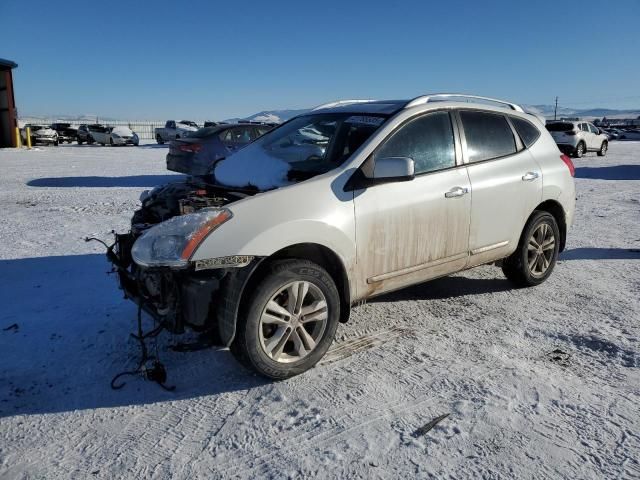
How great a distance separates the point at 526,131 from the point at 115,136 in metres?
33.2

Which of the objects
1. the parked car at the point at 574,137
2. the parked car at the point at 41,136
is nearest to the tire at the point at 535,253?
the parked car at the point at 574,137

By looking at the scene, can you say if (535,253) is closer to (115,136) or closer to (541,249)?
(541,249)

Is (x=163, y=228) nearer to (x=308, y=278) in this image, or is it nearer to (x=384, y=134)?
(x=308, y=278)

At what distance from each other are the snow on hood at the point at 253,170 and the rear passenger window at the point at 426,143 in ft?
2.58

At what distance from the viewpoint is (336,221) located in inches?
131

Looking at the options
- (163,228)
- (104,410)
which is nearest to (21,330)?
(104,410)

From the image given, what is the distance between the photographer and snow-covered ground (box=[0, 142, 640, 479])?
2.48 meters

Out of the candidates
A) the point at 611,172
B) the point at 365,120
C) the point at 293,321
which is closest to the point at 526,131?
the point at 365,120

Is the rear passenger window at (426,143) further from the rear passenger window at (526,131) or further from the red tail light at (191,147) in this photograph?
the red tail light at (191,147)

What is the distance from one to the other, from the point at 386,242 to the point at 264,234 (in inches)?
38.3

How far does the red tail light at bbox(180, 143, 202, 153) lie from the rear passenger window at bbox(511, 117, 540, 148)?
793cm

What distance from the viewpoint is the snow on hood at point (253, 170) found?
3848 mm

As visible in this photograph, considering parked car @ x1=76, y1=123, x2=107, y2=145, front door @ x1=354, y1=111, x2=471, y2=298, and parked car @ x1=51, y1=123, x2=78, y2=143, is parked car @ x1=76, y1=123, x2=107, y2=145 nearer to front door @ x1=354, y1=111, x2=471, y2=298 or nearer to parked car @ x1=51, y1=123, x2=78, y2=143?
parked car @ x1=51, y1=123, x2=78, y2=143

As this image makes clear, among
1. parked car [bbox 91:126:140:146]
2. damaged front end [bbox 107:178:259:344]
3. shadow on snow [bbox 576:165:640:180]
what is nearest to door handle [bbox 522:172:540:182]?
damaged front end [bbox 107:178:259:344]
